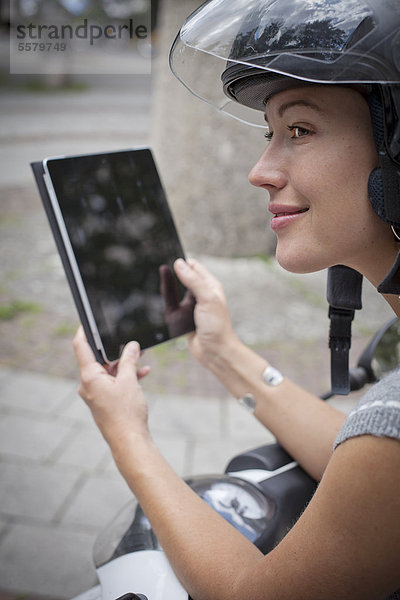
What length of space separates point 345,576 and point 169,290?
1.02 metres

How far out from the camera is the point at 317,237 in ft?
3.99

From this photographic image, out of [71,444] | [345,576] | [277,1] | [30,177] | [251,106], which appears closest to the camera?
[345,576]

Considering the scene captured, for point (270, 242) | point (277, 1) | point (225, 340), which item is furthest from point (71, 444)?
point (270, 242)

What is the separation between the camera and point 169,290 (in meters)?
1.80

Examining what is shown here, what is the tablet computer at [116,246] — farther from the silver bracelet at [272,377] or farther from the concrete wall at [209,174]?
the concrete wall at [209,174]

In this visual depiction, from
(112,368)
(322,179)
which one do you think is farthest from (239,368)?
(322,179)

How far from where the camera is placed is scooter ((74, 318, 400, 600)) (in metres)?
1.27

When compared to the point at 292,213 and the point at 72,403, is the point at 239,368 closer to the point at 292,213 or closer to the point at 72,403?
the point at 292,213

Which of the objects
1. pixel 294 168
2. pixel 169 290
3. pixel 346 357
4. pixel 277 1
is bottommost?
pixel 346 357

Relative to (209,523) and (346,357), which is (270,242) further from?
(209,523)

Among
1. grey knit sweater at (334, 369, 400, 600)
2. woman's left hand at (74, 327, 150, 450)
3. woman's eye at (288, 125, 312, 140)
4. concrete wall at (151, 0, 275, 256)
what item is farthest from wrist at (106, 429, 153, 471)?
concrete wall at (151, 0, 275, 256)

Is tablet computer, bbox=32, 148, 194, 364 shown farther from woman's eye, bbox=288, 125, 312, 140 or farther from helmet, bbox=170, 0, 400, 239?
woman's eye, bbox=288, 125, 312, 140

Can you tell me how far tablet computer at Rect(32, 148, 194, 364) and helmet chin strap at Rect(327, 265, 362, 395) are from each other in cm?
45

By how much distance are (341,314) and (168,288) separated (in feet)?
1.68
